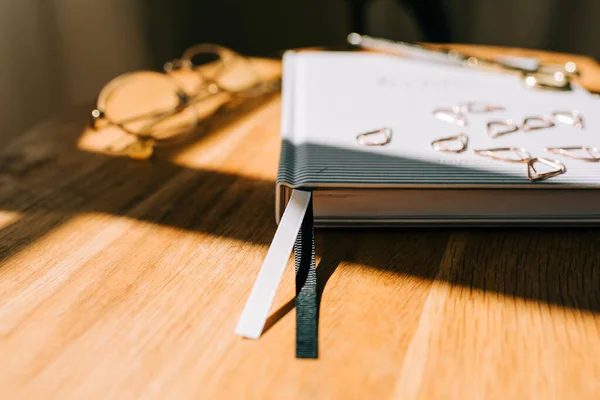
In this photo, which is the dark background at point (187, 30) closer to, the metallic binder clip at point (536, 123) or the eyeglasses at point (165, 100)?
the eyeglasses at point (165, 100)

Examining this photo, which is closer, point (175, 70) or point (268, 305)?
point (268, 305)

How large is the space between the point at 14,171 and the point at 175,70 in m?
0.35

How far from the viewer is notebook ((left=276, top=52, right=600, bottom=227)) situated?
437 mm

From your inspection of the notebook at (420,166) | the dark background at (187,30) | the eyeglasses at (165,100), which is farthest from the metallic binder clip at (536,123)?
the dark background at (187,30)

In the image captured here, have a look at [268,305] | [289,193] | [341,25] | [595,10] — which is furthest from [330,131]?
[595,10]

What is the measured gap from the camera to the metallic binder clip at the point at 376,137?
19.7 inches

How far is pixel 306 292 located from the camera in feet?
1.30

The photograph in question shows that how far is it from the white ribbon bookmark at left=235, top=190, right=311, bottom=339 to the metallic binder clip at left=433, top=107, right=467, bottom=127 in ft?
0.67

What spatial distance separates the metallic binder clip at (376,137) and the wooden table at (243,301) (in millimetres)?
83

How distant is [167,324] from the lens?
367 millimetres

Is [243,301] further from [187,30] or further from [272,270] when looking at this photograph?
[187,30]

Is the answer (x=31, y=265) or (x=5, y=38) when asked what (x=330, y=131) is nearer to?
(x=31, y=265)

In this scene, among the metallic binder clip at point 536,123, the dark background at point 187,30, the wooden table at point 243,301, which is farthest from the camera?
the dark background at point 187,30

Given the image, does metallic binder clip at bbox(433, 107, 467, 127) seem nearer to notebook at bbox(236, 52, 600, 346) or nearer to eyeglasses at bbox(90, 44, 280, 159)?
notebook at bbox(236, 52, 600, 346)
